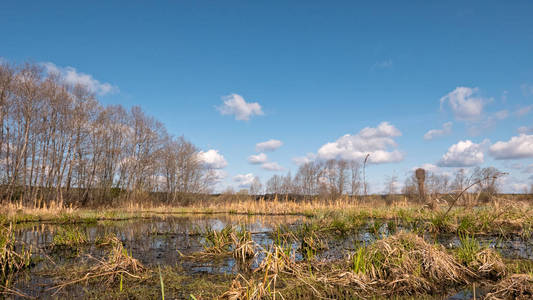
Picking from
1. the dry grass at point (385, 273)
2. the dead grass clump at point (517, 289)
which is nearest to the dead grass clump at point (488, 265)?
the dry grass at point (385, 273)

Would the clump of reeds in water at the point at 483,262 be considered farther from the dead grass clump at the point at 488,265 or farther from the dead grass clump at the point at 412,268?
the dead grass clump at the point at 412,268

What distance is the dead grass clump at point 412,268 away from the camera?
391 cm

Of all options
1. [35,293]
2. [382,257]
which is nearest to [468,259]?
[382,257]

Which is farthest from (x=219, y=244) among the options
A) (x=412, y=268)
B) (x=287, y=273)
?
(x=412, y=268)

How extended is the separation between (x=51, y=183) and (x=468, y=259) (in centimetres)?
3523

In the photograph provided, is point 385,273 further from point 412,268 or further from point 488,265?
point 488,265

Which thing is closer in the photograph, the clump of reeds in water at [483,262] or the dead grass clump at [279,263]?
the clump of reeds in water at [483,262]

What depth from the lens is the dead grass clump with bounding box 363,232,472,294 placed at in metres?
3.91

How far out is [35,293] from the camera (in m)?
3.96

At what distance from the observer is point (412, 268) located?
4.16 meters

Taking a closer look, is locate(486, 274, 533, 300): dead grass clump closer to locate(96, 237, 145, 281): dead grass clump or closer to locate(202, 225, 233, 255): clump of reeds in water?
locate(202, 225, 233, 255): clump of reeds in water

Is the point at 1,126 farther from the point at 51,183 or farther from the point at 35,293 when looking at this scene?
the point at 35,293

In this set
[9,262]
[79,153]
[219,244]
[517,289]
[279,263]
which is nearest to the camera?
[517,289]

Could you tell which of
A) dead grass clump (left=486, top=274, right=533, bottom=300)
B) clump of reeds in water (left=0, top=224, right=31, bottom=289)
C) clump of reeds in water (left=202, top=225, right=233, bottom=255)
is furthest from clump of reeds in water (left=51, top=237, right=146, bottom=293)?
dead grass clump (left=486, top=274, right=533, bottom=300)
